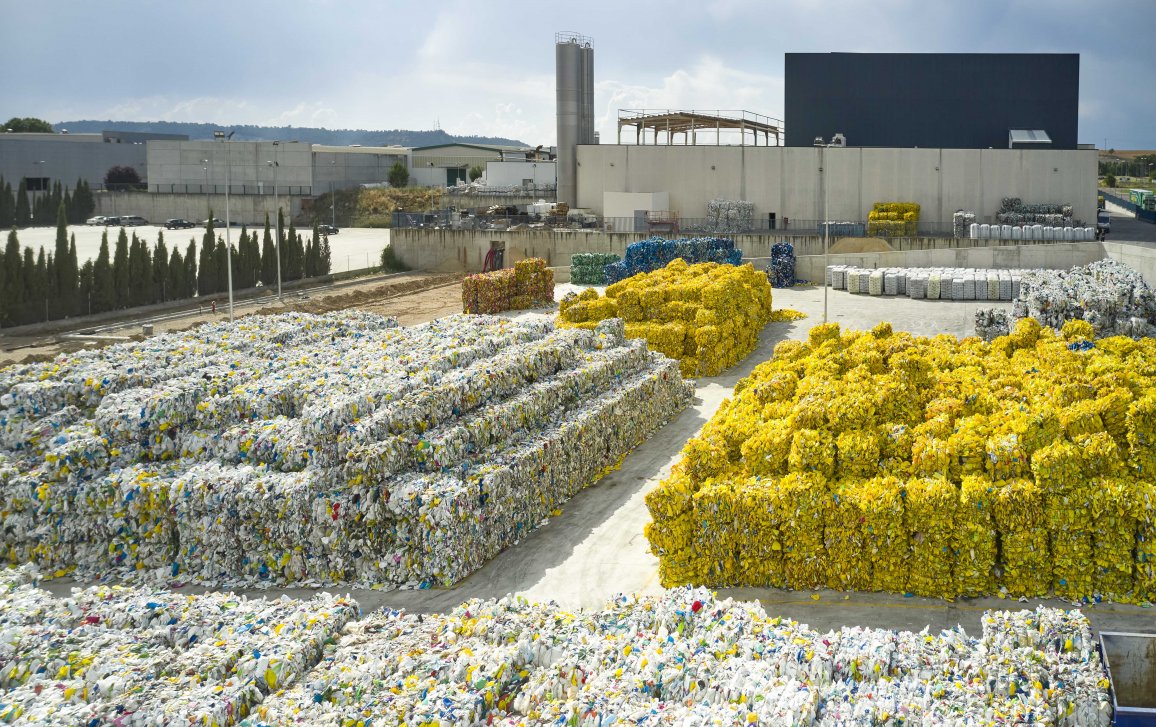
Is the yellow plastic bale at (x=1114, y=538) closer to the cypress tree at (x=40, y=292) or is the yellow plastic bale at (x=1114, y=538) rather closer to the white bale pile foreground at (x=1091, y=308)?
the white bale pile foreground at (x=1091, y=308)

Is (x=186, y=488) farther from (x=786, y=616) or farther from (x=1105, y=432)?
(x=1105, y=432)

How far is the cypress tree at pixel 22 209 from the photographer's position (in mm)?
69750

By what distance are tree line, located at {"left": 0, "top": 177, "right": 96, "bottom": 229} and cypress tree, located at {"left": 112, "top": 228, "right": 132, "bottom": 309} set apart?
2289 cm

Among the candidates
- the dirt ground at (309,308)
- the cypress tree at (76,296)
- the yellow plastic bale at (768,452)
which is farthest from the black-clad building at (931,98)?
the yellow plastic bale at (768,452)

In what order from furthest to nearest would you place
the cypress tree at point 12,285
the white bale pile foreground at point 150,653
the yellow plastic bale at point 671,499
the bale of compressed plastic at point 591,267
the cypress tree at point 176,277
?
the bale of compressed plastic at point 591,267 < the cypress tree at point 176,277 < the cypress tree at point 12,285 < the yellow plastic bale at point 671,499 < the white bale pile foreground at point 150,653

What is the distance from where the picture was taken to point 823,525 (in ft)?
42.7

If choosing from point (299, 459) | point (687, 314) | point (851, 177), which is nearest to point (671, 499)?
point (299, 459)

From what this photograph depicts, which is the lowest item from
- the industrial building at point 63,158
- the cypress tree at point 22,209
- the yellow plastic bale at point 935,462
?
the yellow plastic bale at point 935,462

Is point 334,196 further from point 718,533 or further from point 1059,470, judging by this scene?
point 1059,470

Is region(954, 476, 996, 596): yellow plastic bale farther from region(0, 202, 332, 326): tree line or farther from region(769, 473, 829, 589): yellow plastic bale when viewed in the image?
region(0, 202, 332, 326): tree line

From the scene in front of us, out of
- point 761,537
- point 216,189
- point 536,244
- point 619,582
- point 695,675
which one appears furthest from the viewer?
point 216,189

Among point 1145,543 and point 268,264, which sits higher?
point 268,264

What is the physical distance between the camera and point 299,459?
1497cm

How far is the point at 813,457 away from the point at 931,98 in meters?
55.3
